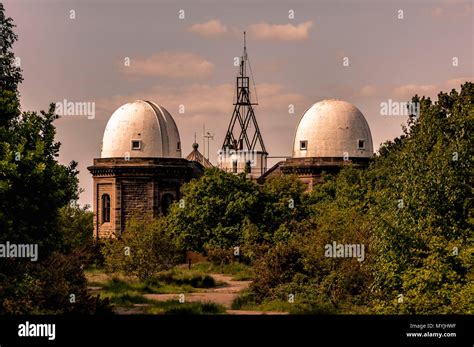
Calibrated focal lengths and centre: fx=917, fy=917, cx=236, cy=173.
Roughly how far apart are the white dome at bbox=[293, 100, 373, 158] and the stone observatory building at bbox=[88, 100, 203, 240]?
798cm

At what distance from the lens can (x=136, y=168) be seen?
56.1 m

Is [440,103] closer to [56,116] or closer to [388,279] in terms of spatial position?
[388,279]

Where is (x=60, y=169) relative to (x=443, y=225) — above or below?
above

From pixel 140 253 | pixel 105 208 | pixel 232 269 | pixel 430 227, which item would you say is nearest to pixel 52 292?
pixel 430 227

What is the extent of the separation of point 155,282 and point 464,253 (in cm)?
1929

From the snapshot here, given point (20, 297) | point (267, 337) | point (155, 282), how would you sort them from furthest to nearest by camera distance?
point (155, 282), point (20, 297), point (267, 337)

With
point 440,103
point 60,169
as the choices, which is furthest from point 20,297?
point 440,103

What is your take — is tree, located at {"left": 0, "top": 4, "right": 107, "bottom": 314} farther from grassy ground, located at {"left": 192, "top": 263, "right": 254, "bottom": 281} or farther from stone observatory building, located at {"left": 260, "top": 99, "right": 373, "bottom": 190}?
stone observatory building, located at {"left": 260, "top": 99, "right": 373, "bottom": 190}

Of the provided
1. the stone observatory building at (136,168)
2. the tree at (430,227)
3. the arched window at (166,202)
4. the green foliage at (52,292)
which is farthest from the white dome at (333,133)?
the green foliage at (52,292)

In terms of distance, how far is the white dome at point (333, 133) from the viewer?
196ft

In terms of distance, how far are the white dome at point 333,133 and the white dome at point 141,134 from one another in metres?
8.61

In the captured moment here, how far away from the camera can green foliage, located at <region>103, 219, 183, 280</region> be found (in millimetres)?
40031

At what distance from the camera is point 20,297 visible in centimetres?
2405

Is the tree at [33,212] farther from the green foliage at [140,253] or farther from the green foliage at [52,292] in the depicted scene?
the green foliage at [140,253]
